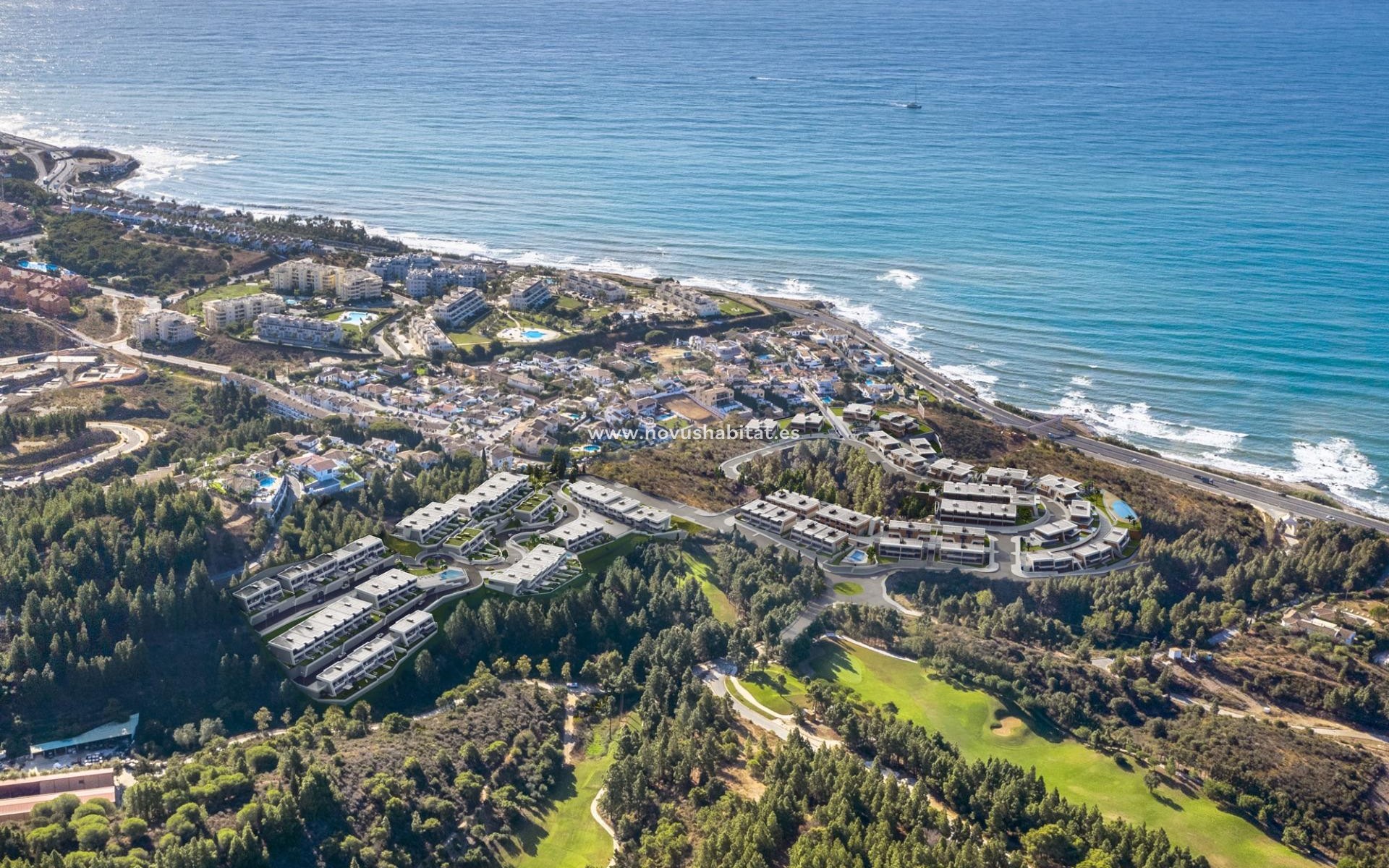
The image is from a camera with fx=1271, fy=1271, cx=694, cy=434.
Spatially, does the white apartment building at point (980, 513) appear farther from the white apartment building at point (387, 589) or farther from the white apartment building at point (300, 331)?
the white apartment building at point (300, 331)

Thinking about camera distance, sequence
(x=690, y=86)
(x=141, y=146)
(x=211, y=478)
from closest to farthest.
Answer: (x=211, y=478) < (x=141, y=146) < (x=690, y=86)

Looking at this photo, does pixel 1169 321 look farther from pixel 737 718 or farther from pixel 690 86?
pixel 690 86

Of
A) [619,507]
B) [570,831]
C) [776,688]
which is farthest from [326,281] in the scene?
[570,831]

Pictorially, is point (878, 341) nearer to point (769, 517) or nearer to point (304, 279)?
point (769, 517)

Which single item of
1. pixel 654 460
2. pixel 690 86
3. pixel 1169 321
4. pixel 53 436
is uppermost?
pixel 690 86

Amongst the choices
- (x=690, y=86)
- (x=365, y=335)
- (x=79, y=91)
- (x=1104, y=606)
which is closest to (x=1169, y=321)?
(x=1104, y=606)

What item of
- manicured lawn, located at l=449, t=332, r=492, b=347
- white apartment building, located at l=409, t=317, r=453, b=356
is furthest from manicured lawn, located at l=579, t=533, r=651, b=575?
manicured lawn, located at l=449, t=332, r=492, b=347
